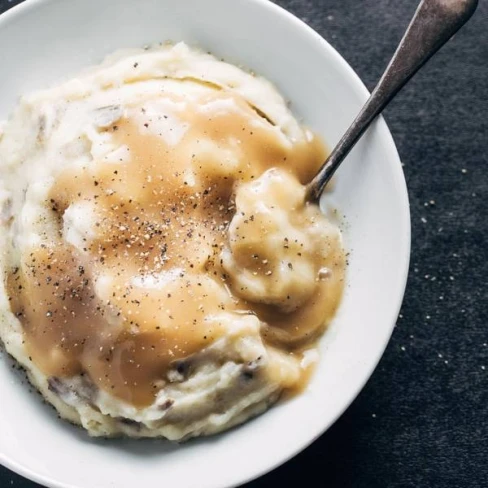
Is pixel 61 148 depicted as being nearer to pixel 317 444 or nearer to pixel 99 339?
pixel 99 339

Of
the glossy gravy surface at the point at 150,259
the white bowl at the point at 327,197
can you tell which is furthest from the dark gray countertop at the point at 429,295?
the glossy gravy surface at the point at 150,259

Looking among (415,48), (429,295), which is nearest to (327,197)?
(415,48)

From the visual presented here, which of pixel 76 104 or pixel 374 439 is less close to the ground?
pixel 76 104

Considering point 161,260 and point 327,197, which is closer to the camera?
point 161,260

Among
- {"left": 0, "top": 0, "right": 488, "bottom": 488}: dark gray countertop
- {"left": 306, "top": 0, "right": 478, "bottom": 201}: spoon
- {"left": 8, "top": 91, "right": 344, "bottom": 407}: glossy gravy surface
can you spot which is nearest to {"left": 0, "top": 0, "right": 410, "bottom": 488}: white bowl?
{"left": 306, "top": 0, "right": 478, "bottom": 201}: spoon

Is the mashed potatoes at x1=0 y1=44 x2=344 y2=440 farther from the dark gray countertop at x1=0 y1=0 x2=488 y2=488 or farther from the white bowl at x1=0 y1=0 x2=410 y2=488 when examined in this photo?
the dark gray countertop at x1=0 y1=0 x2=488 y2=488

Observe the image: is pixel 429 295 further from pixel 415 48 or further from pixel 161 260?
pixel 161 260

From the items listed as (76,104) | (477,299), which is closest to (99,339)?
(76,104)
